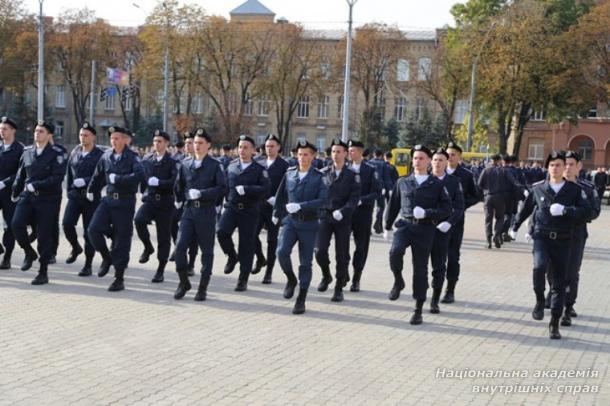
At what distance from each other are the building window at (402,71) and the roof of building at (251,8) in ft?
58.7

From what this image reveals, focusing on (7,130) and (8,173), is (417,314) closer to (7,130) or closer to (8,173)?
(8,173)

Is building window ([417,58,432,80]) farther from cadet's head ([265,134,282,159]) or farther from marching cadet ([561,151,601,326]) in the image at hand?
marching cadet ([561,151,601,326])

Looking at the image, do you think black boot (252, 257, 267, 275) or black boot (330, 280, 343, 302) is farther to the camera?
black boot (252, 257, 267, 275)

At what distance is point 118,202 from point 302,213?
249 cm

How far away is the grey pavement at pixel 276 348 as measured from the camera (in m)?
6.40

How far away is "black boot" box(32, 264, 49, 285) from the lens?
10.6 meters

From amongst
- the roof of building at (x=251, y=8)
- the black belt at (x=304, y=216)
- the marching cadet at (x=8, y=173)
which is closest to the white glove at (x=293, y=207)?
the black belt at (x=304, y=216)

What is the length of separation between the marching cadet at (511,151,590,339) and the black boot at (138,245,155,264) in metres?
5.75

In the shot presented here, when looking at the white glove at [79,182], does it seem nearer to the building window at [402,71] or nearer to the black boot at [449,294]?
the black boot at [449,294]

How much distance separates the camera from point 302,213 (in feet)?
31.6

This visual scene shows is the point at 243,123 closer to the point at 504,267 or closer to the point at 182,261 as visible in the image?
the point at 504,267

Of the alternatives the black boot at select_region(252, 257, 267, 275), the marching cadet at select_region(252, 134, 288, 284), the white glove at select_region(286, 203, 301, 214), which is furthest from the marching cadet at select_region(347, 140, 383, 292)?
the white glove at select_region(286, 203, 301, 214)

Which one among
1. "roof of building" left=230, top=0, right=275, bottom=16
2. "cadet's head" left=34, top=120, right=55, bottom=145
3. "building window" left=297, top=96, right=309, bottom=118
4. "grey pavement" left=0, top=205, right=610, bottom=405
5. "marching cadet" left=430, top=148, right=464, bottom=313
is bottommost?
"grey pavement" left=0, top=205, right=610, bottom=405

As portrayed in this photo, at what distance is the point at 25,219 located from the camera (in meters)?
11.0
